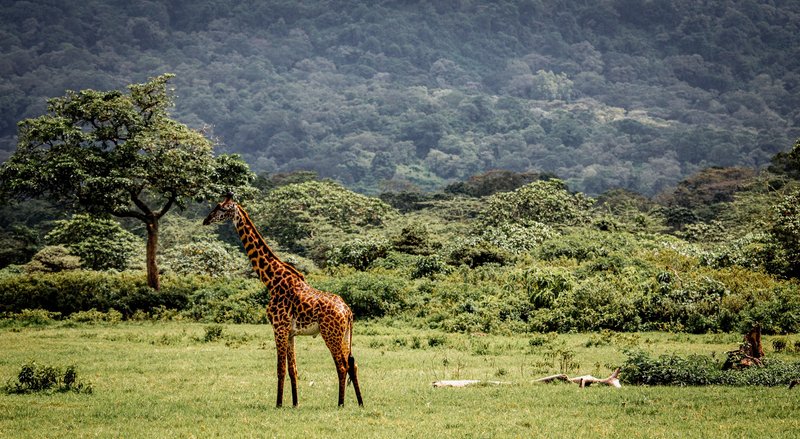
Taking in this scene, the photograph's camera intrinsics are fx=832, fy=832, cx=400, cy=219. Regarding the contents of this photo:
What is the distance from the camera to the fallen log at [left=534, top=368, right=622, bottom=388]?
659 inches

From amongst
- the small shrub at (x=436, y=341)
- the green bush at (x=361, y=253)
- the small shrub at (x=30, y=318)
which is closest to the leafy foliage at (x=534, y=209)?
the green bush at (x=361, y=253)

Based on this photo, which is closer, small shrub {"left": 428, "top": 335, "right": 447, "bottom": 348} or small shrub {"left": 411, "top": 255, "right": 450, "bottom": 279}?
small shrub {"left": 428, "top": 335, "right": 447, "bottom": 348}

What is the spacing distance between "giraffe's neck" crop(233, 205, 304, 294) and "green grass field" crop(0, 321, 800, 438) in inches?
89.6

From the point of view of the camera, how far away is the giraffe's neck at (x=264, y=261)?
14961 millimetres

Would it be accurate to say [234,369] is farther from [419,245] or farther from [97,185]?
[419,245]

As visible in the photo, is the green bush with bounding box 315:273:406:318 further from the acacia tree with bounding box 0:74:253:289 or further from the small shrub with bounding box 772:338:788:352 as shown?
the small shrub with bounding box 772:338:788:352

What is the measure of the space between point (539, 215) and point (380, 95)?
144485mm

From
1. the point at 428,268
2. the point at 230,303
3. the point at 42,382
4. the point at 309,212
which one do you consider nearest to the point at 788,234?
the point at 428,268

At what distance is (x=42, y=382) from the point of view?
54.2 ft

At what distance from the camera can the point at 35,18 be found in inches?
7746

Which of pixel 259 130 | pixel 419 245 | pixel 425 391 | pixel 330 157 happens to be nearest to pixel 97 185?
pixel 419 245

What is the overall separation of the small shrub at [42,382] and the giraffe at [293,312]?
15.0 feet

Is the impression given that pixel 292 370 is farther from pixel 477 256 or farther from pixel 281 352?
pixel 477 256

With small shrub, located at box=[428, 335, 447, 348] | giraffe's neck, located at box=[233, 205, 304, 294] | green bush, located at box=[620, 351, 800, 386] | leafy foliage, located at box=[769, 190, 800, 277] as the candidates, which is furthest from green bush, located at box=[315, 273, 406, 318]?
giraffe's neck, located at box=[233, 205, 304, 294]
